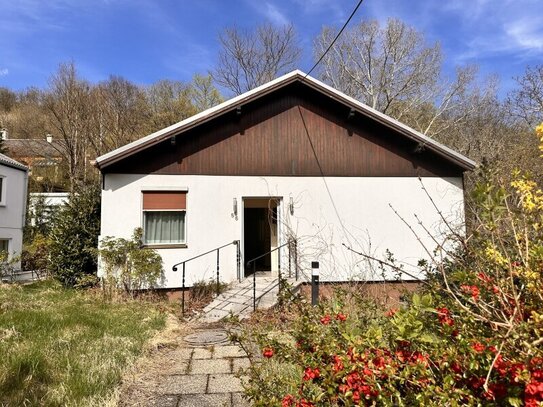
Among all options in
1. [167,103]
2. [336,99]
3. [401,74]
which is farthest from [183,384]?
[167,103]

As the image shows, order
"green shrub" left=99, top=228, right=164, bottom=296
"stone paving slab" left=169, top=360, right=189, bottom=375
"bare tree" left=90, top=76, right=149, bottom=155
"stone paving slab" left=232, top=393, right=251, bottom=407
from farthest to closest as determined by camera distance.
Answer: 1. "bare tree" left=90, top=76, right=149, bottom=155
2. "green shrub" left=99, top=228, right=164, bottom=296
3. "stone paving slab" left=169, top=360, right=189, bottom=375
4. "stone paving slab" left=232, top=393, right=251, bottom=407

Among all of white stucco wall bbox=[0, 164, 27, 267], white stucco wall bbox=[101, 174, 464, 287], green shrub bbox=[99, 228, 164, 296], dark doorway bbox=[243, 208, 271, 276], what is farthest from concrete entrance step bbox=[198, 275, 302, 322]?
white stucco wall bbox=[0, 164, 27, 267]

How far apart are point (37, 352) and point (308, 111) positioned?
8196 millimetres

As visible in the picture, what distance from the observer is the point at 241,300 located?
26.6ft

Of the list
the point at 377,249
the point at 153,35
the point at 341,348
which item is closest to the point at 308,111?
the point at 377,249

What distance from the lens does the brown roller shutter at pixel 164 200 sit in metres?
9.30

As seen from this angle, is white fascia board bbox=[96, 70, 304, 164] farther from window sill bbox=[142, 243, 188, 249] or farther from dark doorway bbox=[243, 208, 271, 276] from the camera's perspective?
dark doorway bbox=[243, 208, 271, 276]

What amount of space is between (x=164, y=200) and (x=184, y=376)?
5.57 m

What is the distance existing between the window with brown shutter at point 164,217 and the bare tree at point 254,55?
59.1 ft

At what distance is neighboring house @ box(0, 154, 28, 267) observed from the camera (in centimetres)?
1653

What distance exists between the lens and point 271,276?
980cm

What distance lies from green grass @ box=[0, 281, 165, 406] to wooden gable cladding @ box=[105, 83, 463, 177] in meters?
3.59

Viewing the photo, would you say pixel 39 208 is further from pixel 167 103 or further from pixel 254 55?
pixel 254 55

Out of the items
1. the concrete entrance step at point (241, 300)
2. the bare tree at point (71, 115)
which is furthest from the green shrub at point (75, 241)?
the bare tree at point (71, 115)
